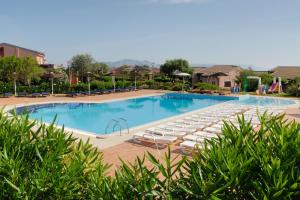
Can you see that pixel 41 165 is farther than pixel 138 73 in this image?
No

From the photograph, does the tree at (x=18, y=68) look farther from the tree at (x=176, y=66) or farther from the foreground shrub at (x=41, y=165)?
the tree at (x=176, y=66)

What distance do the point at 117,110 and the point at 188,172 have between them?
20.0 metres

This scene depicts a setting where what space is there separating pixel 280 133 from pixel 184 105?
941 inches

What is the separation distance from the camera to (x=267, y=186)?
2.76 meters

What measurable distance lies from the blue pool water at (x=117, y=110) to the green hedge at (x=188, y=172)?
1192 cm

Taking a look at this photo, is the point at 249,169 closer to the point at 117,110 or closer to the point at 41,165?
the point at 41,165

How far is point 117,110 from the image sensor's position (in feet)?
76.0

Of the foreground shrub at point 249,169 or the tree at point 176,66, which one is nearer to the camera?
the foreground shrub at point 249,169

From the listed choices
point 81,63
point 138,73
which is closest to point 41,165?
point 138,73

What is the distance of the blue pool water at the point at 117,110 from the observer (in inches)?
746

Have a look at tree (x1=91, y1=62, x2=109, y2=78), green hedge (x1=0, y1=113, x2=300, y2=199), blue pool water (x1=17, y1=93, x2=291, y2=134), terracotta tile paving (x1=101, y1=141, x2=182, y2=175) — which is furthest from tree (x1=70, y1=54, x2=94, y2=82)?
green hedge (x1=0, y1=113, x2=300, y2=199)

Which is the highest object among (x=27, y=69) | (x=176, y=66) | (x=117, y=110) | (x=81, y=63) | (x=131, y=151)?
(x=81, y=63)

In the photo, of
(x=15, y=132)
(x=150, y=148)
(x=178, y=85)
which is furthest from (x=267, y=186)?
(x=178, y=85)

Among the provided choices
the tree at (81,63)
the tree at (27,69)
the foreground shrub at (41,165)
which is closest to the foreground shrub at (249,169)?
the foreground shrub at (41,165)
